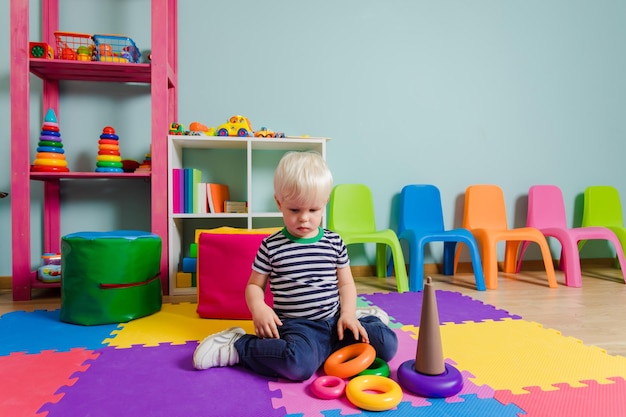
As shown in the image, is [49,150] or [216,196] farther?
[216,196]

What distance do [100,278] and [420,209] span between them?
2075 millimetres

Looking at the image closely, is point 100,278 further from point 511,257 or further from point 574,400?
point 511,257

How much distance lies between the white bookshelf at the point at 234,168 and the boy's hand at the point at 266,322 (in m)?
1.24

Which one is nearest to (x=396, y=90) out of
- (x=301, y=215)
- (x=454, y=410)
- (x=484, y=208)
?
(x=484, y=208)

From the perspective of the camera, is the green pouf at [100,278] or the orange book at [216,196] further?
the orange book at [216,196]

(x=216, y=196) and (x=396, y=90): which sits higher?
(x=396, y=90)

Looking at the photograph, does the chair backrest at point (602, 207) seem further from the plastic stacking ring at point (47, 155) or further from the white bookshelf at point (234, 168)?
the plastic stacking ring at point (47, 155)

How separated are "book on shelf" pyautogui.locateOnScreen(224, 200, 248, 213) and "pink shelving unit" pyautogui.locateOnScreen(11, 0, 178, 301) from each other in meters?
0.37

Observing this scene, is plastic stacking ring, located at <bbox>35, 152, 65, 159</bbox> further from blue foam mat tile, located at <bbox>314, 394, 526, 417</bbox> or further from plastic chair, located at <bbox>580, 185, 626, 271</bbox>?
plastic chair, located at <bbox>580, 185, 626, 271</bbox>

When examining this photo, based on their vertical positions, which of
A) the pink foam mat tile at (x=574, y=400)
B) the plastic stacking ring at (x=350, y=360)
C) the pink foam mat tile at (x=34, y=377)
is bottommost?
the pink foam mat tile at (x=34, y=377)

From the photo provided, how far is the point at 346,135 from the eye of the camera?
3.05 meters

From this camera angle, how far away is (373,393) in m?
1.15

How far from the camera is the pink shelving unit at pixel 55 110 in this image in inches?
89.0

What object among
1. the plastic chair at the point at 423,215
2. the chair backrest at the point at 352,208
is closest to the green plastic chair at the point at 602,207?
the plastic chair at the point at 423,215
